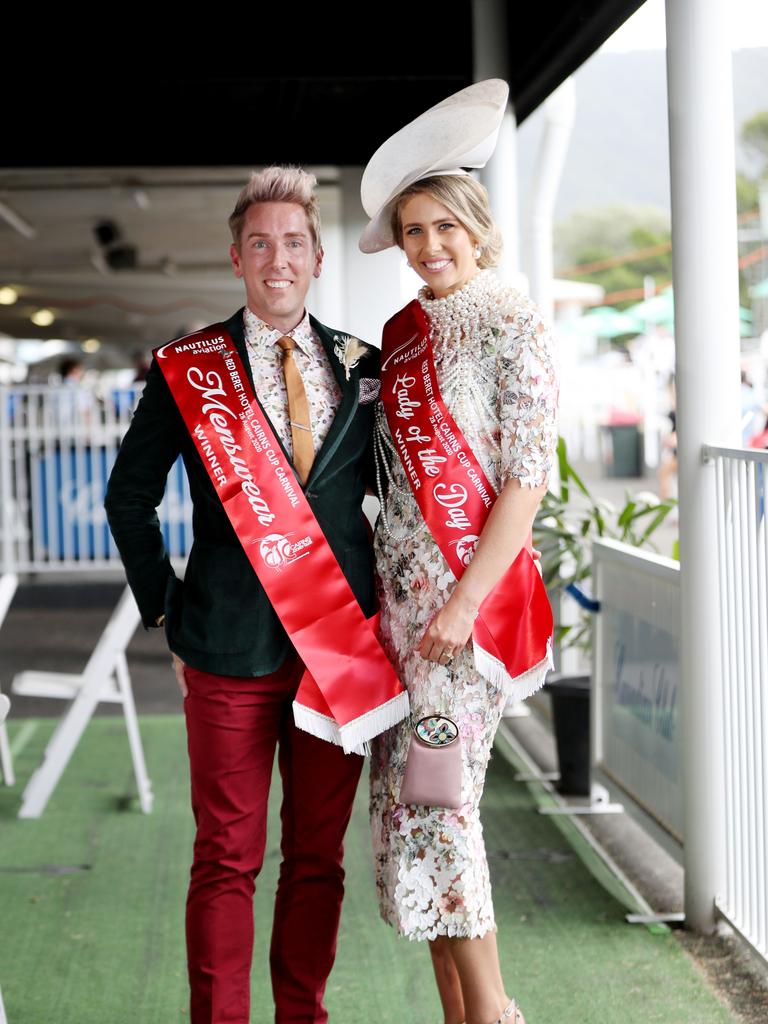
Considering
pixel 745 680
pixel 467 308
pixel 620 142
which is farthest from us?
pixel 620 142

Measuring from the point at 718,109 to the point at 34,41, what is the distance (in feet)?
9.08

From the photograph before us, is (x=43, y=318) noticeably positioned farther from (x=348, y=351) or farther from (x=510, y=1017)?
(x=510, y=1017)

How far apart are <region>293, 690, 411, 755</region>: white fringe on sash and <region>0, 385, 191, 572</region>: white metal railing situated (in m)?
8.22

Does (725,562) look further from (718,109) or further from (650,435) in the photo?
(650,435)

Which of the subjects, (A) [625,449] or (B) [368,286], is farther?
(A) [625,449]

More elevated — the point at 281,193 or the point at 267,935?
the point at 281,193

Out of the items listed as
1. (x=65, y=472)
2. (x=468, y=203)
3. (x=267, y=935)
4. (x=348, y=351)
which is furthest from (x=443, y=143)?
(x=65, y=472)

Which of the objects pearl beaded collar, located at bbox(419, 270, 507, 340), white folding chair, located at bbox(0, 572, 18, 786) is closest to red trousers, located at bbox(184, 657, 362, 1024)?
pearl beaded collar, located at bbox(419, 270, 507, 340)

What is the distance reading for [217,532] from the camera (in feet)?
7.62

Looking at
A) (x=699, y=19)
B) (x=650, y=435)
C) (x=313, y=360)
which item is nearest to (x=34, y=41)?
(x=699, y=19)

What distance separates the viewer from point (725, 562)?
307 centimetres

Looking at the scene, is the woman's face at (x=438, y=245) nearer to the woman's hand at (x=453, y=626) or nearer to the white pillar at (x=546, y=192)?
the woman's hand at (x=453, y=626)

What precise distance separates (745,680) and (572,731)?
5.21 feet

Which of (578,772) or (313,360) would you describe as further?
(578,772)
